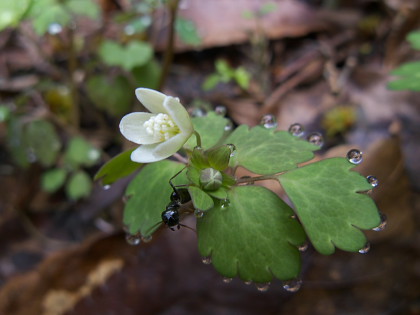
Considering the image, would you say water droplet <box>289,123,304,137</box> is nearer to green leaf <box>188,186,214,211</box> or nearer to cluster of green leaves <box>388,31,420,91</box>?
green leaf <box>188,186,214,211</box>

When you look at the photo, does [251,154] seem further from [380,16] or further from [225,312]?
[380,16]

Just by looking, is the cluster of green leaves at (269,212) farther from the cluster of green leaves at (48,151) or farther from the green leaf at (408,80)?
the cluster of green leaves at (48,151)

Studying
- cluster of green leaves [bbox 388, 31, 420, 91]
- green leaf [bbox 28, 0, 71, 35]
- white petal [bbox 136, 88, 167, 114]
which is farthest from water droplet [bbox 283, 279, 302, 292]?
green leaf [bbox 28, 0, 71, 35]

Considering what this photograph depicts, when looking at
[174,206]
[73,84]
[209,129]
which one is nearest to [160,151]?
[174,206]

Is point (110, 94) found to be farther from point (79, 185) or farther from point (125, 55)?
point (79, 185)

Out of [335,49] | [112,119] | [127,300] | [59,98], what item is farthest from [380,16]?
[127,300]

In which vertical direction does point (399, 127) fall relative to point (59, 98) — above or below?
above
